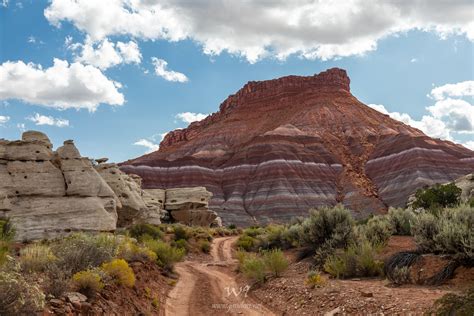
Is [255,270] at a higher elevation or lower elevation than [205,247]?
higher

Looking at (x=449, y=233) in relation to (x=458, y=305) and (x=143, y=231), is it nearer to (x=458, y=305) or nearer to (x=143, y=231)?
(x=458, y=305)

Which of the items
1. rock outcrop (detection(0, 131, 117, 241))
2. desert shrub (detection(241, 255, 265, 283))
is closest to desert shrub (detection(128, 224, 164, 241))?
rock outcrop (detection(0, 131, 117, 241))

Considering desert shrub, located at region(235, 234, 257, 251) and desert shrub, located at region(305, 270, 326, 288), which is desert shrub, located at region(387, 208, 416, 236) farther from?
desert shrub, located at region(235, 234, 257, 251)

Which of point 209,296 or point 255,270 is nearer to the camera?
point 209,296

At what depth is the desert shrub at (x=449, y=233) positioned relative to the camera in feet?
34.2

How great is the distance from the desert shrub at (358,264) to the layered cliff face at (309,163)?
190 feet

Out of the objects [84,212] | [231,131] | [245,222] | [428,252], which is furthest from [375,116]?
[428,252]

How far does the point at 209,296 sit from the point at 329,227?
6.35m

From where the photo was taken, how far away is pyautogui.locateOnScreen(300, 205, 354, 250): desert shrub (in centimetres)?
1683

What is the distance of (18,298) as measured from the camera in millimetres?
6281

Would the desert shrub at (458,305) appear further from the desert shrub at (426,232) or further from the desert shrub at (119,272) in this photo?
the desert shrub at (119,272)

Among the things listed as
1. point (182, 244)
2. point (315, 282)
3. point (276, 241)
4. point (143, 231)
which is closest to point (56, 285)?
point (315, 282)

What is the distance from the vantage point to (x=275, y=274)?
49.9 feet

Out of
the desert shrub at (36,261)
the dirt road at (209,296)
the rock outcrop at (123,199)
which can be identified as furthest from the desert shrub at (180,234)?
the desert shrub at (36,261)
